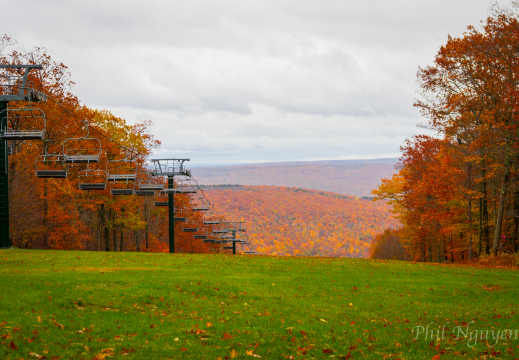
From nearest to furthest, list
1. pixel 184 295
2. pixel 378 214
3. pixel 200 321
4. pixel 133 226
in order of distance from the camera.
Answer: pixel 200 321, pixel 184 295, pixel 133 226, pixel 378 214

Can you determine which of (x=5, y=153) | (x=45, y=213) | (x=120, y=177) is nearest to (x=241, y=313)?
(x=5, y=153)

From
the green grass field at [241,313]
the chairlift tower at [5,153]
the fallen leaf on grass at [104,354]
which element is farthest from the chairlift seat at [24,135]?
the fallen leaf on grass at [104,354]

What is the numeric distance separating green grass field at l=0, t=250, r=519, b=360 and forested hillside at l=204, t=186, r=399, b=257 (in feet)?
300

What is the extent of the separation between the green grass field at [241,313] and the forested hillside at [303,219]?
300 feet

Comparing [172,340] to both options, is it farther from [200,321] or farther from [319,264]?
[319,264]

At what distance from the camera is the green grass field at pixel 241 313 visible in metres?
9.73

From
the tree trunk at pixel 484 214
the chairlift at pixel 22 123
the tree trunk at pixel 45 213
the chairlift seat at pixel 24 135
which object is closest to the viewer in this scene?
the chairlift seat at pixel 24 135

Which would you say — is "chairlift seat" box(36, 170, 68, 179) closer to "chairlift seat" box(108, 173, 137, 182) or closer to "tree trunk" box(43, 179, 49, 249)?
"chairlift seat" box(108, 173, 137, 182)

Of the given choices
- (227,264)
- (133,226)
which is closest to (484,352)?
(227,264)

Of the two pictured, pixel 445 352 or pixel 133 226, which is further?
pixel 133 226

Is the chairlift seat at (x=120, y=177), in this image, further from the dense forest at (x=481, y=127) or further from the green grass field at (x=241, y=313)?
the dense forest at (x=481, y=127)

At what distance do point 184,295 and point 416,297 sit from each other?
8149 mm

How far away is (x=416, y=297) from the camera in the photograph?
17328mm

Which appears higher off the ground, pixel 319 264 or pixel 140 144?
pixel 140 144
